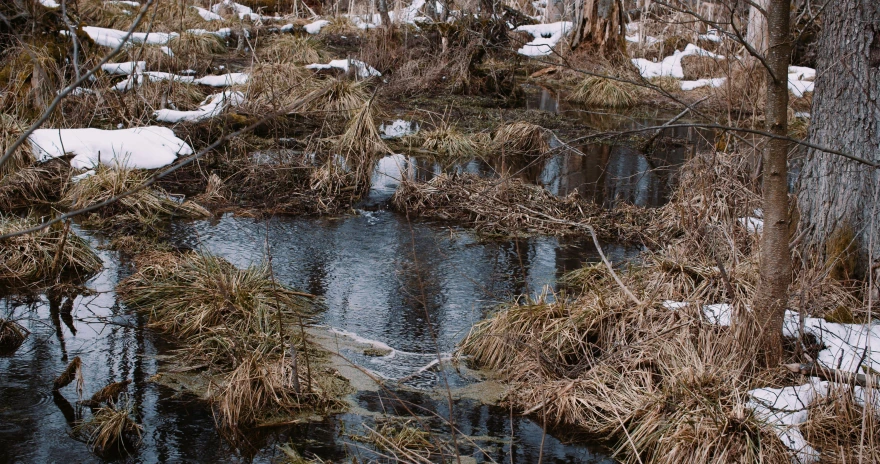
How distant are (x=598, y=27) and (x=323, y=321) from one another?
13921 mm

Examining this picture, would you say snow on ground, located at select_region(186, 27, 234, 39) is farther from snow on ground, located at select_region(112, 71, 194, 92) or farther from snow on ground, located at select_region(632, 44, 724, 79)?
snow on ground, located at select_region(632, 44, 724, 79)

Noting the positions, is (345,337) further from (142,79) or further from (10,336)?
(142,79)

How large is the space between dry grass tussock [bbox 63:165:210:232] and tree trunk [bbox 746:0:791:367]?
18.3 feet

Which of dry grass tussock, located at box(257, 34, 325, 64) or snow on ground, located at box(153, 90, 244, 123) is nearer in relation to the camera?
snow on ground, located at box(153, 90, 244, 123)

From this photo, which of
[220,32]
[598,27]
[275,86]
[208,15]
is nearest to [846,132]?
[275,86]

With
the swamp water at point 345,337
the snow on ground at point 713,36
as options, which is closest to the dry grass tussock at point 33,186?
the swamp water at point 345,337

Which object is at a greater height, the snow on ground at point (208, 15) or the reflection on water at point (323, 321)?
the snow on ground at point (208, 15)

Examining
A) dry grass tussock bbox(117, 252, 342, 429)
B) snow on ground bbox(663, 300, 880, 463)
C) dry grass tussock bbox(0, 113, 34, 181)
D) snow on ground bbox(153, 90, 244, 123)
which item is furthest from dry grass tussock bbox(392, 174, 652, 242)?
dry grass tussock bbox(0, 113, 34, 181)

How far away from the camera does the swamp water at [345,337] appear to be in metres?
4.25

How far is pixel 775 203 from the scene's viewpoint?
13.3ft

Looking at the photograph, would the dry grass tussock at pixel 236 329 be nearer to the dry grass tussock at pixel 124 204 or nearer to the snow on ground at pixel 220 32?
the dry grass tussock at pixel 124 204

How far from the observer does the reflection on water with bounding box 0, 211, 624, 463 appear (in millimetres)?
4262

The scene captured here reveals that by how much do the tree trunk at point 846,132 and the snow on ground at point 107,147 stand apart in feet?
22.1

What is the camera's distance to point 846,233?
539 centimetres
